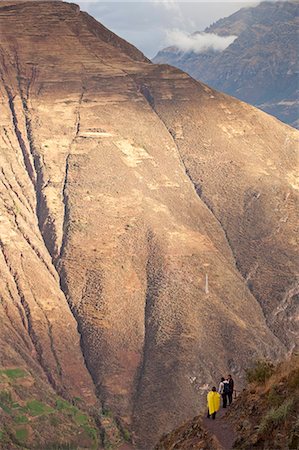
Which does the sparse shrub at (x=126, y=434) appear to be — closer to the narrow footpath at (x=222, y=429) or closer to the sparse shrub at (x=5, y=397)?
the sparse shrub at (x=5, y=397)

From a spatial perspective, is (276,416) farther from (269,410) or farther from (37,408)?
(37,408)

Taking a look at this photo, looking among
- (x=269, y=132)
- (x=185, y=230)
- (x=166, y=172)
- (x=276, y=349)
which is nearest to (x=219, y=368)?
(x=276, y=349)

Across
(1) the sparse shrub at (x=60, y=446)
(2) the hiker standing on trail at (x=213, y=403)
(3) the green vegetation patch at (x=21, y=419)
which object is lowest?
(1) the sparse shrub at (x=60, y=446)

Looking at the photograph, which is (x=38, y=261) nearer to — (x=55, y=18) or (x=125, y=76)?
(x=125, y=76)

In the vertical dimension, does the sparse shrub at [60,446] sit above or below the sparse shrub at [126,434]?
above

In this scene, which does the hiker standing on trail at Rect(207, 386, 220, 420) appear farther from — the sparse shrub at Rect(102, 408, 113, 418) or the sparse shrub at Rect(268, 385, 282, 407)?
the sparse shrub at Rect(102, 408, 113, 418)

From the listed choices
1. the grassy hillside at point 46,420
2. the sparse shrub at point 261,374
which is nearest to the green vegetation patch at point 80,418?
the grassy hillside at point 46,420
